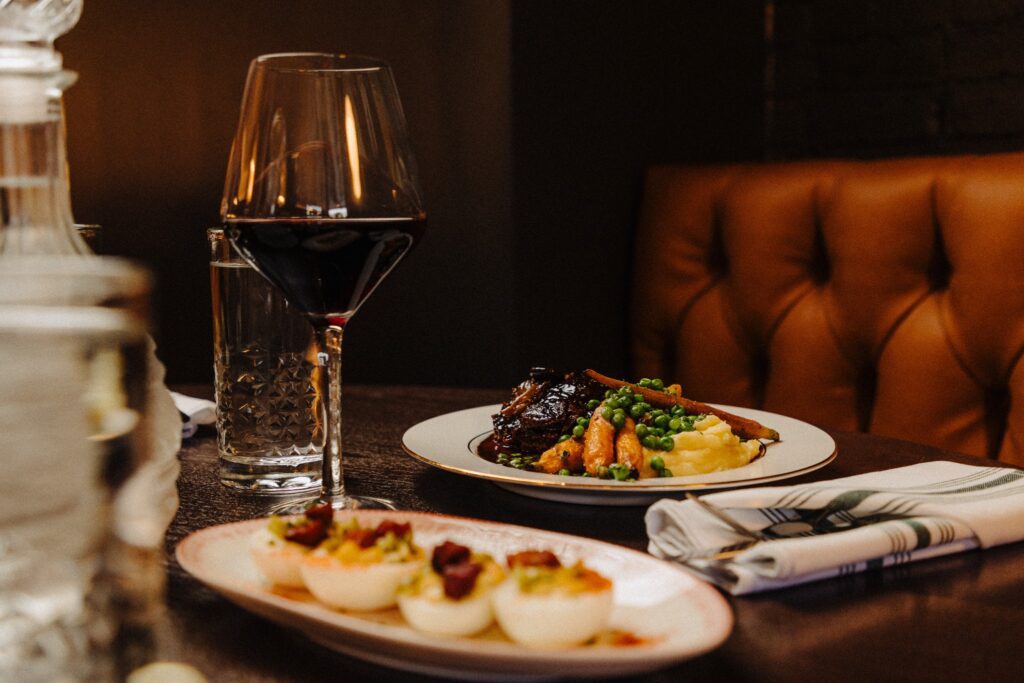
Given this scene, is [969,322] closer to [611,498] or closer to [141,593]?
[611,498]

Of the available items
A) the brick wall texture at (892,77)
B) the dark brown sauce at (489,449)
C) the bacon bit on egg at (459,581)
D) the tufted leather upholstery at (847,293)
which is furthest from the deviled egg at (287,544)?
the brick wall texture at (892,77)

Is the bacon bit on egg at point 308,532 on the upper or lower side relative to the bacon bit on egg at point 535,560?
lower

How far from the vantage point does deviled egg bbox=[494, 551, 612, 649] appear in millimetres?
485

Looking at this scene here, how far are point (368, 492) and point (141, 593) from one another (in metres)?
0.58

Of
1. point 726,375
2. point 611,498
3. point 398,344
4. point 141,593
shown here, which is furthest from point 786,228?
point 141,593

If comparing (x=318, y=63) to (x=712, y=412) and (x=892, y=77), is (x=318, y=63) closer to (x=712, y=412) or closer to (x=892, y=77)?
(x=712, y=412)

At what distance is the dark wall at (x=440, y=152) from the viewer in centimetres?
232

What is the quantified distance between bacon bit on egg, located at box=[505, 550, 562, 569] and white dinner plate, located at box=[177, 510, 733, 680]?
0.13 feet

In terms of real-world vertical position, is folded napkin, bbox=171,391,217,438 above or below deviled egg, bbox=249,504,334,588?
below

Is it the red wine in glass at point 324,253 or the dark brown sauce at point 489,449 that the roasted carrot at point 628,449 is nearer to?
the dark brown sauce at point 489,449

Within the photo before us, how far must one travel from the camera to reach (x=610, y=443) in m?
1.01

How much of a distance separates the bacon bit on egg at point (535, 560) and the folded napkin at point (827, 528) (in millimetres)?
157

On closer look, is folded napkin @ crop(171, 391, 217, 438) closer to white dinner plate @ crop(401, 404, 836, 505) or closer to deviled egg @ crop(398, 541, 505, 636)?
white dinner plate @ crop(401, 404, 836, 505)

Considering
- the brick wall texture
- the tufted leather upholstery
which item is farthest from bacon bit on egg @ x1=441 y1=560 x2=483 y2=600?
the brick wall texture
